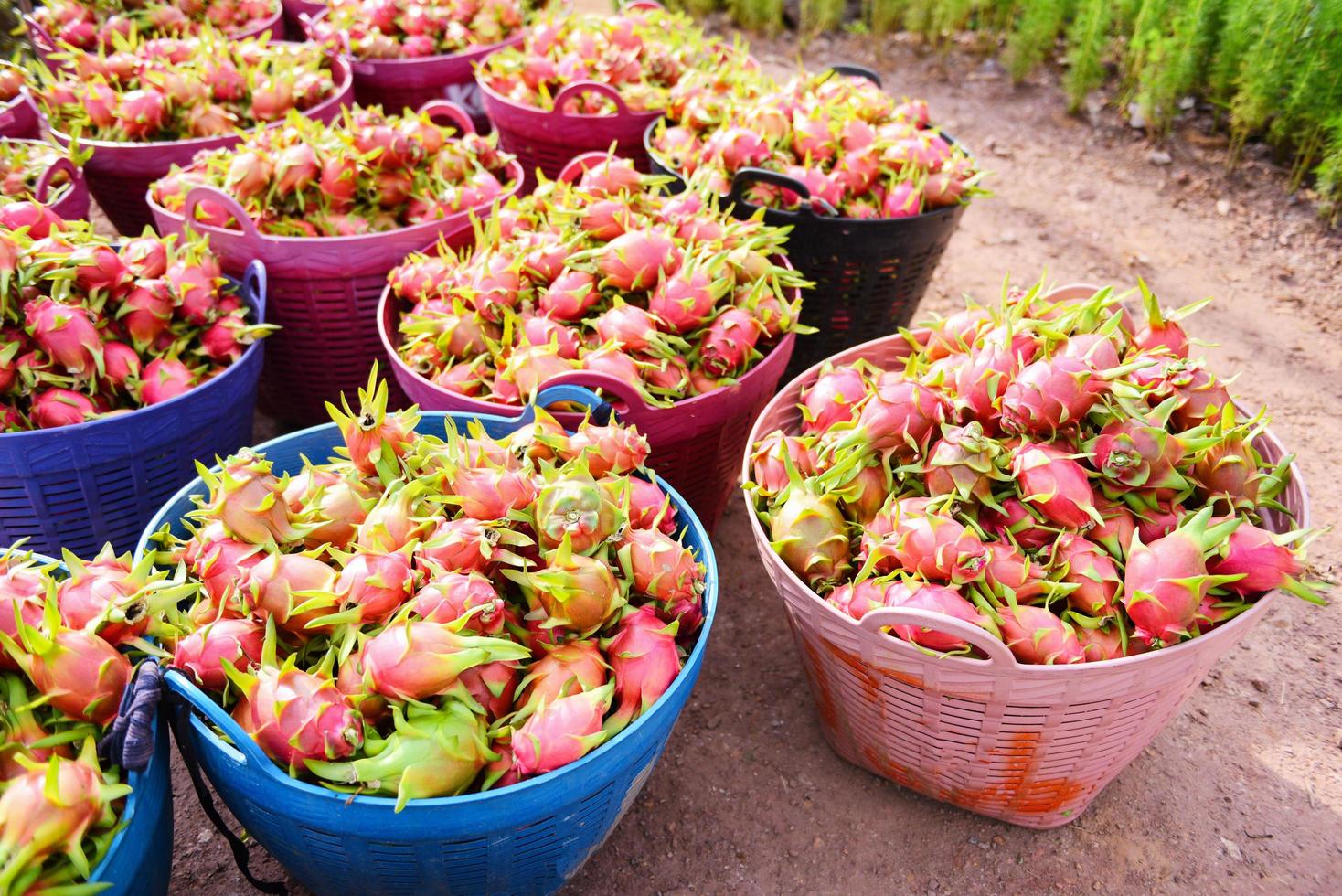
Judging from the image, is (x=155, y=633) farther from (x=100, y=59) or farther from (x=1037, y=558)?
(x=100, y=59)

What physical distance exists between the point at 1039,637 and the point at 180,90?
2956mm

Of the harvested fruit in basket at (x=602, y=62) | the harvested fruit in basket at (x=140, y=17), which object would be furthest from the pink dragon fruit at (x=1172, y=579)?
the harvested fruit in basket at (x=140, y=17)

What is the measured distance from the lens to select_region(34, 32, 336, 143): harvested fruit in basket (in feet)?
9.50

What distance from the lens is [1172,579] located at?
4.98 ft

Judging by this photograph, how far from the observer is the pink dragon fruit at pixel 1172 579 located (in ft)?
4.96

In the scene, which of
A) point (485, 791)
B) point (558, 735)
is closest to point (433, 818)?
point (485, 791)

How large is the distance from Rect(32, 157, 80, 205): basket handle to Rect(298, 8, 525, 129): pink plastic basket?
111 cm

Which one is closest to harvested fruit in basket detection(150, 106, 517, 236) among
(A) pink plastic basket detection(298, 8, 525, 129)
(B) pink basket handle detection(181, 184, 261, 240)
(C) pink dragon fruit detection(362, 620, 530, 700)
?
(B) pink basket handle detection(181, 184, 261, 240)

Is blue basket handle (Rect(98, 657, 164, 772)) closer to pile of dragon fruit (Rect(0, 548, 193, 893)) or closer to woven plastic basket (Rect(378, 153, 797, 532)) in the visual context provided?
pile of dragon fruit (Rect(0, 548, 193, 893))

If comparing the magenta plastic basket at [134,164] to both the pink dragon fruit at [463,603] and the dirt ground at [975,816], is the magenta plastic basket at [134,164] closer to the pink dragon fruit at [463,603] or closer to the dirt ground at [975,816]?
the dirt ground at [975,816]

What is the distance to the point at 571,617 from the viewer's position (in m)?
1.45

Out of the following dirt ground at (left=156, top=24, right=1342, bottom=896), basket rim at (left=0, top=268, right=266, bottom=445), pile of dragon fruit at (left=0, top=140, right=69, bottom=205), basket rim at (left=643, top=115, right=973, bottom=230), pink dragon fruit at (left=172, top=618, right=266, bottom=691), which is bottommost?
dirt ground at (left=156, top=24, right=1342, bottom=896)

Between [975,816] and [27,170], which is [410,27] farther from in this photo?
[975,816]

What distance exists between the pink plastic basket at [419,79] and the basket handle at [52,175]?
1.11 meters
